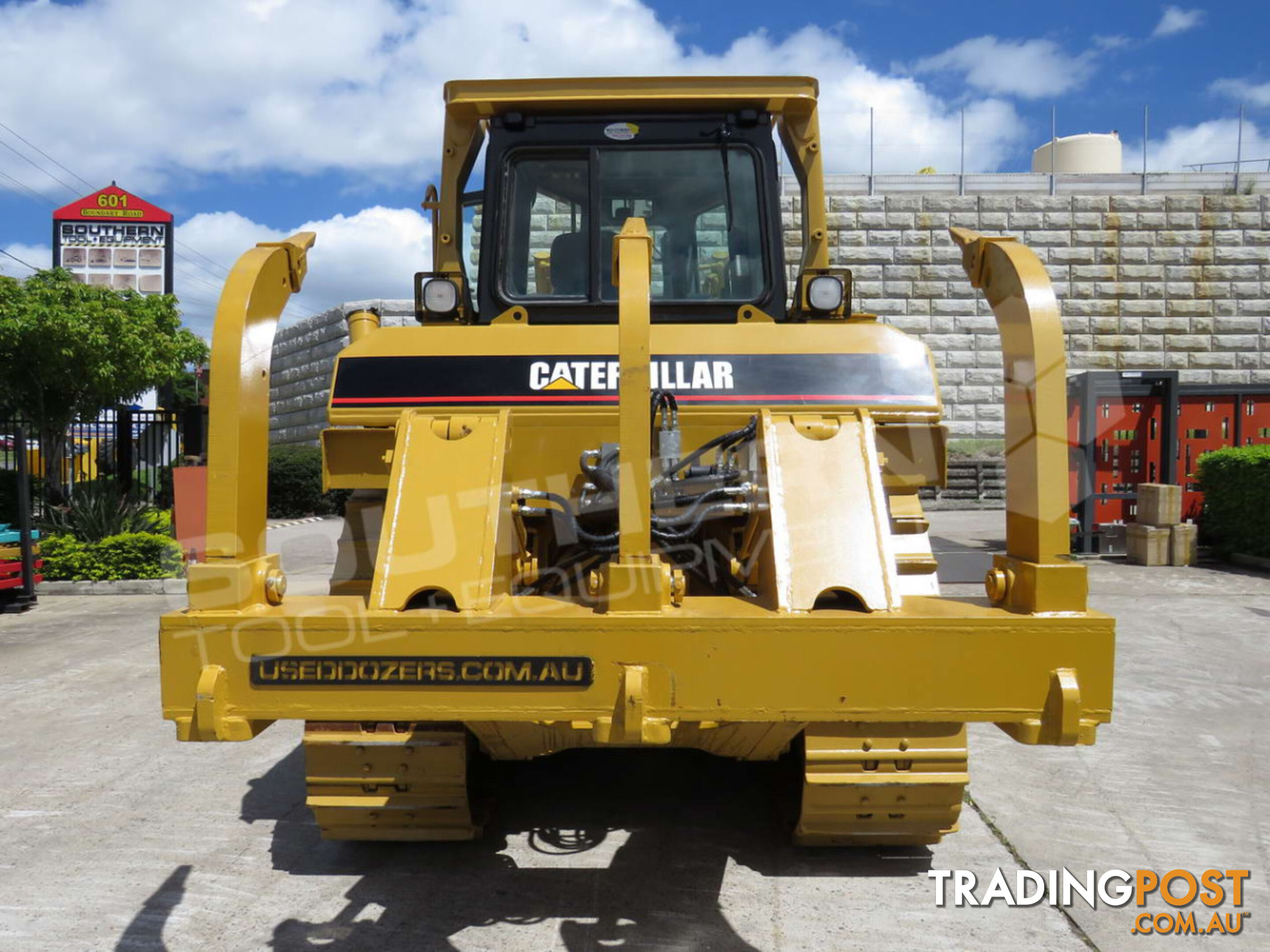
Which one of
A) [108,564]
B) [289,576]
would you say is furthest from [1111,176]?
[108,564]

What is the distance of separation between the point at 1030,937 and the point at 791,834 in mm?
982

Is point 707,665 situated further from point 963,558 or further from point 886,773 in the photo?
point 963,558

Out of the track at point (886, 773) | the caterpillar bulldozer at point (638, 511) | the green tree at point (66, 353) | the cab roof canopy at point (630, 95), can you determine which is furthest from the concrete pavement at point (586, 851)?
the green tree at point (66, 353)

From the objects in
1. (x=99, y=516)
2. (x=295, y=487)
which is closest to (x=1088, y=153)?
(x=295, y=487)

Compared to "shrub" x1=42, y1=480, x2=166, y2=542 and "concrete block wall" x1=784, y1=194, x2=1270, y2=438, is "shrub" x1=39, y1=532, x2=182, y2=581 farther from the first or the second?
"concrete block wall" x1=784, y1=194, x2=1270, y2=438

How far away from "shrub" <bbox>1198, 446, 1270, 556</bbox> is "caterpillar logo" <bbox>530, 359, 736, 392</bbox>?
11.2 m

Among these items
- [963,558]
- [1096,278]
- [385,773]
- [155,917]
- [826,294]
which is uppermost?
[1096,278]

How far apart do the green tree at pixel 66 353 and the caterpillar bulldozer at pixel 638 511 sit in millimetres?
9256

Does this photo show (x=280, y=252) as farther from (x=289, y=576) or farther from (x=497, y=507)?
(x=289, y=576)

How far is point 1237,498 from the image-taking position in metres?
12.5

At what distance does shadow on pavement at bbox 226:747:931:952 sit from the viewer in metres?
3.22

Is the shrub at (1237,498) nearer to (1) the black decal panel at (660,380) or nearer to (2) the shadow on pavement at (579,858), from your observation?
(2) the shadow on pavement at (579,858)

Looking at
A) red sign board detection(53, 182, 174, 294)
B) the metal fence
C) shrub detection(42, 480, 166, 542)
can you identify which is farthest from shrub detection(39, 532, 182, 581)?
red sign board detection(53, 182, 174, 294)

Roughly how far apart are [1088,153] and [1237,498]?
70.4 feet
